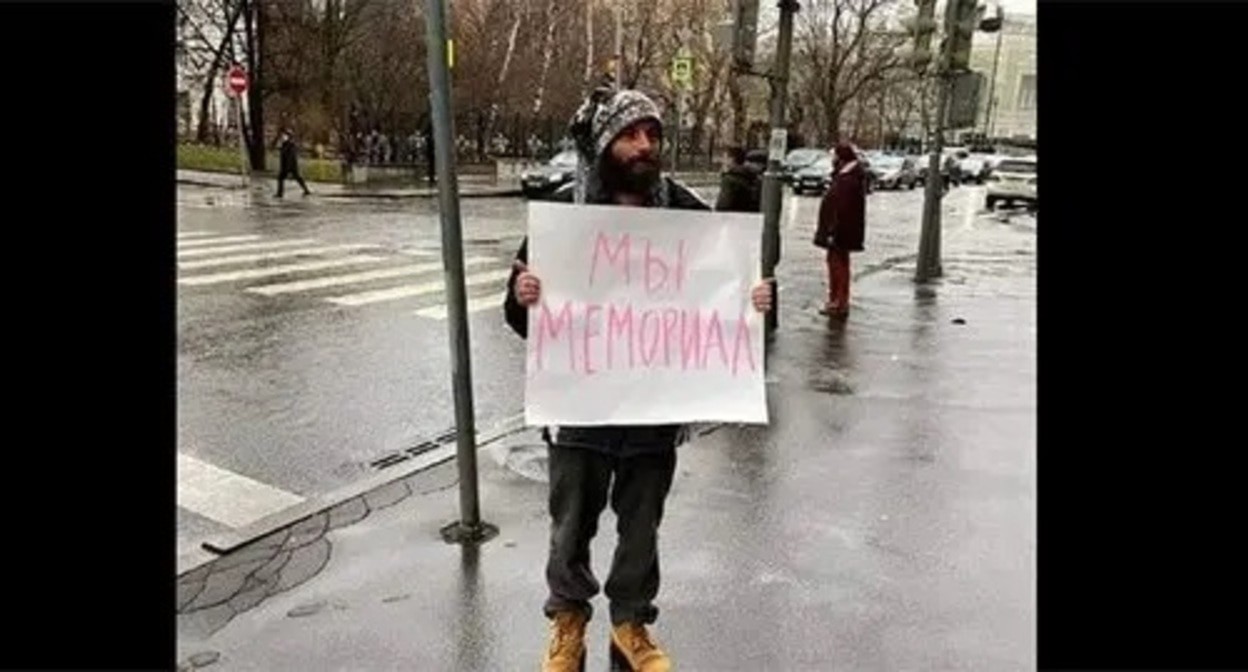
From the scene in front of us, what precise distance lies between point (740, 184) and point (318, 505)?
600cm

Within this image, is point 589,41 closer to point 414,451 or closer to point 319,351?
point 319,351

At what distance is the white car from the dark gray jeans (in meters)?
33.1

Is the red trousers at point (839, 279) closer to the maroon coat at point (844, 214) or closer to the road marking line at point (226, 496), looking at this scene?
the maroon coat at point (844, 214)

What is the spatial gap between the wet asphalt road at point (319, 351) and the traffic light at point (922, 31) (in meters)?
3.35

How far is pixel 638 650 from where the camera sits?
3.63 m

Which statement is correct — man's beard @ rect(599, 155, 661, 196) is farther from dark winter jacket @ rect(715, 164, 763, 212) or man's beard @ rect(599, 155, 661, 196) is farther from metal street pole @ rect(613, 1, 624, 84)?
metal street pole @ rect(613, 1, 624, 84)

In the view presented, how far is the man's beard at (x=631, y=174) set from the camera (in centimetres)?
339

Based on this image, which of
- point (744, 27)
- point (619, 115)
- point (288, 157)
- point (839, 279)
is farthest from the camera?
point (288, 157)

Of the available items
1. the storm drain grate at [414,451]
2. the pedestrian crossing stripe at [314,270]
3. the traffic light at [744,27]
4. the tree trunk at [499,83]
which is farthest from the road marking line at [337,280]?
the tree trunk at [499,83]

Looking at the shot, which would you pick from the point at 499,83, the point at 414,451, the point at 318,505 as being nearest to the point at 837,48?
the point at 499,83

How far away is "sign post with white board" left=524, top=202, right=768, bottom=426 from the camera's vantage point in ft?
11.2
